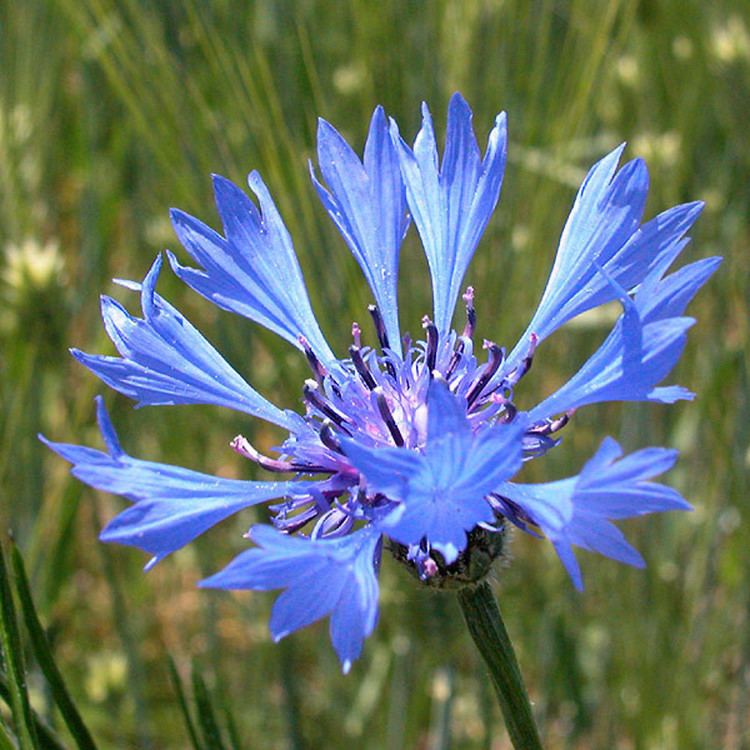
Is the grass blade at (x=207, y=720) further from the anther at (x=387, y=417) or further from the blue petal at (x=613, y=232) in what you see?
the blue petal at (x=613, y=232)

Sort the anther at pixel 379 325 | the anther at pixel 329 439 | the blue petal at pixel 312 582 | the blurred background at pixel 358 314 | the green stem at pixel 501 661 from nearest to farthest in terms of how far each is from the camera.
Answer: the blue petal at pixel 312 582
the green stem at pixel 501 661
the anther at pixel 329 439
the anther at pixel 379 325
the blurred background at pixel 358 314

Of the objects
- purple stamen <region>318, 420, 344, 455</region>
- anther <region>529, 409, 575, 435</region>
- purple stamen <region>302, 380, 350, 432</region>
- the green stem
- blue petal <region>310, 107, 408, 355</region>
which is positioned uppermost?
blue petal <region>310, 107, 408, 355</region>

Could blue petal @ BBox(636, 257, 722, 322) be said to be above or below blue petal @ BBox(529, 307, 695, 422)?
above

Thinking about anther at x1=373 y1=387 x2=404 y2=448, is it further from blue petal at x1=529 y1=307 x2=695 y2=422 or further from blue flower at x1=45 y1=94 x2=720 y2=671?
blue petal at x1=529 y1=307 x2=695 y2=422

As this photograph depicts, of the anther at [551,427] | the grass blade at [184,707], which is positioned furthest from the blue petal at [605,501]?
the grass blade at [184,707]

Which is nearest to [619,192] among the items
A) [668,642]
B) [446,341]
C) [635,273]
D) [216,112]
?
[635,273]

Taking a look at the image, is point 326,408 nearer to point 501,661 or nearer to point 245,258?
point 245,258

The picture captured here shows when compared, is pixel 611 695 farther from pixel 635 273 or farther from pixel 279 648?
pixel 635 273

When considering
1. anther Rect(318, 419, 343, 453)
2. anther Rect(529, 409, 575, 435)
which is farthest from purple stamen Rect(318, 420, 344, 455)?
anther Rect(529, 409, 575, 435)
